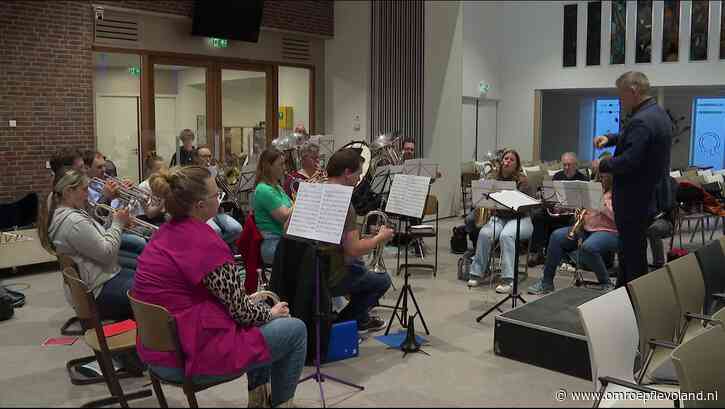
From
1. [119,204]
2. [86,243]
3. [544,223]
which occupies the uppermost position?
[119,204]

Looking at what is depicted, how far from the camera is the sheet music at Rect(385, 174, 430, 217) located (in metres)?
5.12

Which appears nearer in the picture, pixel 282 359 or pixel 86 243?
pixel 282 359

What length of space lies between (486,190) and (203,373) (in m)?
4.05

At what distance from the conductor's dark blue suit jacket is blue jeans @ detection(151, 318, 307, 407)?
2.80m

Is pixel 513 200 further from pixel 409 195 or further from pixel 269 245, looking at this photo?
pixel 269 245

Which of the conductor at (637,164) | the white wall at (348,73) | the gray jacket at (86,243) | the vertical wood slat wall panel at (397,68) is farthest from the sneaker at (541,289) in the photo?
the white wall at (348,73)

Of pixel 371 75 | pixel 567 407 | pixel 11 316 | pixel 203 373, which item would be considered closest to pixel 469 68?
pixel 371 75

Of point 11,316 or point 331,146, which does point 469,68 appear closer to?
point 331,146

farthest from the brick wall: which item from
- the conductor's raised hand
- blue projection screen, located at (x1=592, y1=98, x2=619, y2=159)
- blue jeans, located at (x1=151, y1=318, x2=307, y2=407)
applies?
blue projection screen, located at (x1=592, y1=98, x2=619, y2=159)

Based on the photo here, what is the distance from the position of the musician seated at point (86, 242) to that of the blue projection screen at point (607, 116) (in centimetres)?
1249

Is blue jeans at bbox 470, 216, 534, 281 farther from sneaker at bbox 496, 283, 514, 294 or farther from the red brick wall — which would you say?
the red brick wall

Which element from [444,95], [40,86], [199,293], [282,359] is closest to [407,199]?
[282,359]

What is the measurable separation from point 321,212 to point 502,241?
308cm

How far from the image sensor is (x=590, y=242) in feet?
19.7
